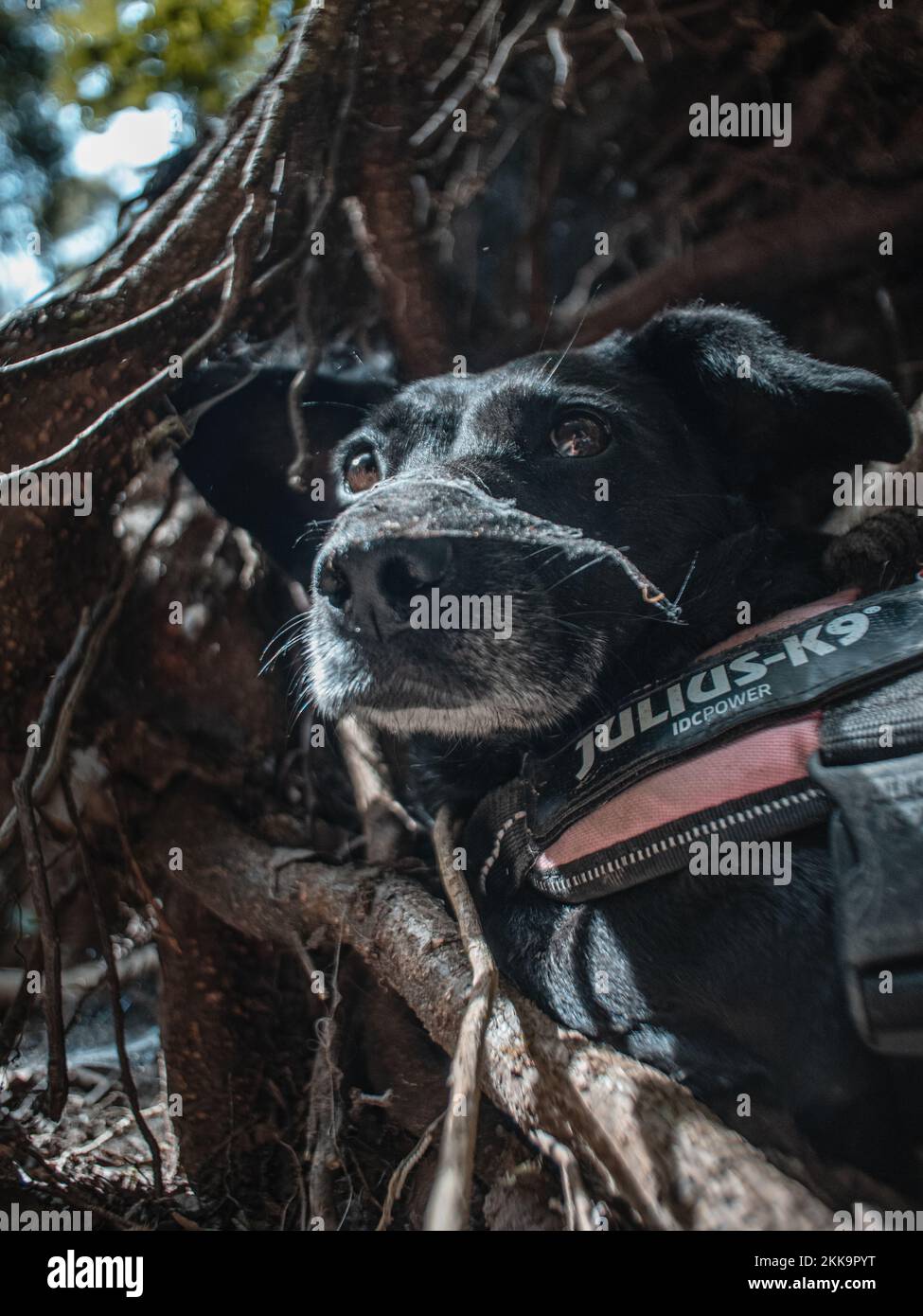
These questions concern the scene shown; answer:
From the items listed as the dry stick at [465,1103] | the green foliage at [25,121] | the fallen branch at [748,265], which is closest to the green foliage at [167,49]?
the green foliage at [25,121]

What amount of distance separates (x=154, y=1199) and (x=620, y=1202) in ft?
3.22

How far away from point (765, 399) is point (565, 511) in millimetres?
433

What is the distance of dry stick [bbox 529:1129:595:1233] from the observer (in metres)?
1.00

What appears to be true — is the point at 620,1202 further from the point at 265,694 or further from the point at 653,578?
the point at 265,694

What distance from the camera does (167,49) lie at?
6.37ft

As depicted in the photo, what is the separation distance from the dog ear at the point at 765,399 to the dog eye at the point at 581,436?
0.22 m

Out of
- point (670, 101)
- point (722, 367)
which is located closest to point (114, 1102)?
point (722, 367)

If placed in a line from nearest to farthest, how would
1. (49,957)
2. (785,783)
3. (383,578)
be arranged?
(785,783) < (383,578) < (49,957)

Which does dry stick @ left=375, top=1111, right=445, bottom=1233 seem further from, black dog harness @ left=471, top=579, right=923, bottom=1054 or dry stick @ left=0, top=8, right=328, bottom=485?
dry stick @ left=0, top=8, right=328, bottom=485

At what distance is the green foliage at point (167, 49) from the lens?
1.85 metres

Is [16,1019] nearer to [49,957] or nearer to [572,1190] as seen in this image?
[49,957]

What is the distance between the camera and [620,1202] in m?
0.99

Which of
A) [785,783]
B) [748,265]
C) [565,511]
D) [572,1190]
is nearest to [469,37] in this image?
[748,265]

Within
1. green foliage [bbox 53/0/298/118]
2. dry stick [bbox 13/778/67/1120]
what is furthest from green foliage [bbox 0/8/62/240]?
dry stick [bbox 13/778/67/1120]
